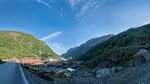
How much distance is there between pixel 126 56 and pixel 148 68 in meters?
35.0

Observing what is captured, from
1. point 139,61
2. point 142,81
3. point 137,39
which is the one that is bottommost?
point 142,81

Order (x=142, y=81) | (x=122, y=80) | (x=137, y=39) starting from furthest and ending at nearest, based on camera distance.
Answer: (x=137, y=39), (x=122, y=80), (x=142, y=81)

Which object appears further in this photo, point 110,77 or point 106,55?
point 106,55

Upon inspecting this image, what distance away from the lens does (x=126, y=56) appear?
6303 centimetres

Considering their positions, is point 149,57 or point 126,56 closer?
point 149,57

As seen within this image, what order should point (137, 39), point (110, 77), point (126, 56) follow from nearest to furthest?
point (110, 77)
point (126, 56)
point (137, 39)

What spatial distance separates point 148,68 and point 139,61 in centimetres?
1568

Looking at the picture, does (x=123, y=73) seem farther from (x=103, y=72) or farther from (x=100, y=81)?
(x=103, y=72)

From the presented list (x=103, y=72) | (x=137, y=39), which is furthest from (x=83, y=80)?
(x=137, y=39)

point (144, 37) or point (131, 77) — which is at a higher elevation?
point (144, 37)

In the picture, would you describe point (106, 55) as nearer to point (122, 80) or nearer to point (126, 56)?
point (126, 56)

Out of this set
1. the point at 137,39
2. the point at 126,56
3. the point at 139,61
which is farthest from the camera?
the point at 137,39

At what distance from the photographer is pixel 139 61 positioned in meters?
43.7

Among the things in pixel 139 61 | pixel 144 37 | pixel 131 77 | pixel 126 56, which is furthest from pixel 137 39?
pixel 131 77
